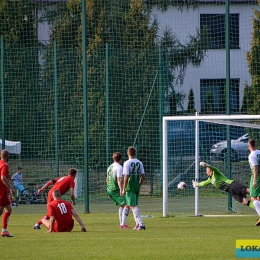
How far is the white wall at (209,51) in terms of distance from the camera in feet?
90.9

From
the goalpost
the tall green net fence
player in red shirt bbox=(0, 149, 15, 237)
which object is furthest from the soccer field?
the tall green net fence

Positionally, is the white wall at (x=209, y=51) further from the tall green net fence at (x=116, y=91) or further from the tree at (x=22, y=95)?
the tree at (x=22, y=95)

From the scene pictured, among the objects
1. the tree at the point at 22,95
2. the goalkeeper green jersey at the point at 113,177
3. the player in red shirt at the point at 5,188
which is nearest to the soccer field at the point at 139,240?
the player in red shirt at the point at 5,188

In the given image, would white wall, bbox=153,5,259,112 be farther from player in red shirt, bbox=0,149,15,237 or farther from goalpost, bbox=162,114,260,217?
player in red shirt, bbox=0,149,15,237

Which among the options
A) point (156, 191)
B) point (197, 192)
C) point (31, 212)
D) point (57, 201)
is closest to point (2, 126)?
point (31, 212)

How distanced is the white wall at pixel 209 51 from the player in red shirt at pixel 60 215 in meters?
10.1

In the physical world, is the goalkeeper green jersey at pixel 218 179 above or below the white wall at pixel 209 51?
below

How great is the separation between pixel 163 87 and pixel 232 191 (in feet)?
24.2

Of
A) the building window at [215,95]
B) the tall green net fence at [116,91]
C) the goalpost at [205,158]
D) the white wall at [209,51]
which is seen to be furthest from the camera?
the white wall at [209,51]

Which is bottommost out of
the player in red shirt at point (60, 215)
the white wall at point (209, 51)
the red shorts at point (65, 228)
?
the red shorts at point (65, 228)

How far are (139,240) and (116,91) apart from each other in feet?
39.0

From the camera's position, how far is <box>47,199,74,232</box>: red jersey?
57.7ft

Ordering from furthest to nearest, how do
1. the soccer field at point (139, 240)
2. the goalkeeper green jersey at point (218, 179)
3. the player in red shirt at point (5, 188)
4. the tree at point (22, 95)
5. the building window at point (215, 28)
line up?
the tree at point (22, 95), the building window at point (215, 28), the goalkeeper green jersey at point (218, 179), the player in red shirt at point (5, 188), the soccer field at point (139, 240)

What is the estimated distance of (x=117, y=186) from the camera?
20.4 metres
